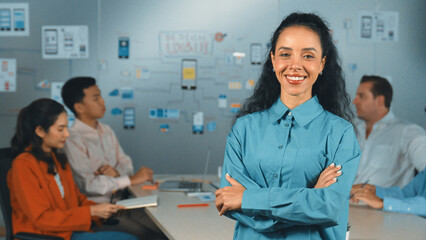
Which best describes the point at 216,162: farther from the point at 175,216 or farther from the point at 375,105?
the point at 175,216

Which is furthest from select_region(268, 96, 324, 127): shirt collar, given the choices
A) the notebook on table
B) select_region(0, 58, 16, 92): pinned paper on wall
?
select_region(0, 58, 16, 92): pinned paper on wall

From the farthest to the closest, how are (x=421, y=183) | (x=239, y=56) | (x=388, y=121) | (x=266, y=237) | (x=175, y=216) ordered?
(x=239, y=56), (x=388, y=121), (x=421, y=183), (x=175, y=216), (x=266, y=237)

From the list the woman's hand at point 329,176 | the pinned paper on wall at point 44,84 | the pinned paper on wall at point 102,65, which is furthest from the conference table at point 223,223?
the pinned paper on wall at point 44,84

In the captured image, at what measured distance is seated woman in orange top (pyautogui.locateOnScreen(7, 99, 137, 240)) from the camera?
7.13ft

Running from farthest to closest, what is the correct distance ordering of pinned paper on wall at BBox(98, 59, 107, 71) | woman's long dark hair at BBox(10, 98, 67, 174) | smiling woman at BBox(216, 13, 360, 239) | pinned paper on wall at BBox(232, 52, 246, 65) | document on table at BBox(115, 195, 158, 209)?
pinned paper on wall at BBox(232, 52, 246, 65) → pinned paper on wall at BBox(98, 59, 107, 71) → document on table at BBox(115, 195, 158, 209) → woman's long dark hair at BBox(10, 98, 67, 174) → smiling woman at BBox(216, 13, 360, 239)

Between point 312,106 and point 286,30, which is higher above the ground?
point 286,30

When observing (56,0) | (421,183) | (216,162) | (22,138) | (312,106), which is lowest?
(216,162)

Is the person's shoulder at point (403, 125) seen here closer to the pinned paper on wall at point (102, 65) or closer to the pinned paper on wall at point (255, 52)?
the pinned paper on wall at point (255, 52)

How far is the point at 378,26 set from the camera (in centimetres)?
507

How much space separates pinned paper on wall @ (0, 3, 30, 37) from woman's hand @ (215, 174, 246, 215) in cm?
393

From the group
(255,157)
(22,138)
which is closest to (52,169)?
(22,138)

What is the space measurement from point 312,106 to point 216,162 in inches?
140

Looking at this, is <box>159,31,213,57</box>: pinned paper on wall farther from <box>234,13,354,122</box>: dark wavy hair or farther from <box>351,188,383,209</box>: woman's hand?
<box>234,13,354,122</box>: dark wavy hair

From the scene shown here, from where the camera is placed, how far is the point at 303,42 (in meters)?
1.31
